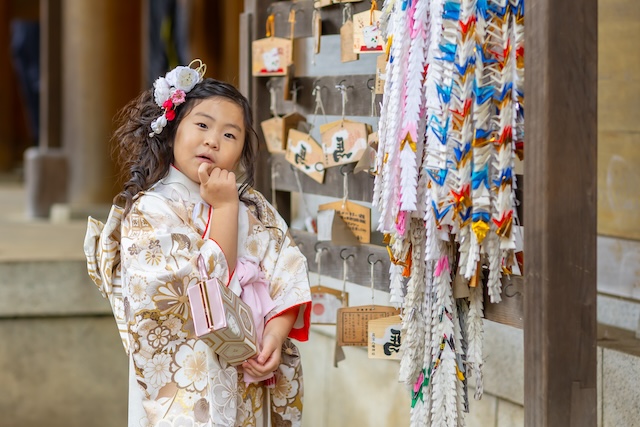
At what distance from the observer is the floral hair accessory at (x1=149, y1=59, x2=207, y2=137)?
9.46ft

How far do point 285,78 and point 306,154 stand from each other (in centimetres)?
33

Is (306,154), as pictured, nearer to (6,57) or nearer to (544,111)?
(544,111)

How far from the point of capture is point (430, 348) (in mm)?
2873

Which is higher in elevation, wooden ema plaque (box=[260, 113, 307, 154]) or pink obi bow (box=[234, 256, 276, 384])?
wooden ema plaque (box=[260, 113, 307, 154])

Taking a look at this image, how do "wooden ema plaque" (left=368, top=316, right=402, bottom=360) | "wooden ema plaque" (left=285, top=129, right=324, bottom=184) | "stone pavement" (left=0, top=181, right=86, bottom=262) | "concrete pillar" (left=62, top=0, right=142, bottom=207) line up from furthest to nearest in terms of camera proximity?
1. "concrete pillar" (left=62, top=0, right=142, bottom=207)
2. "stone pavement" (left=0, top=181, right=86, bottom=262)
3. "wooden ema plaque" (left=285, top=129, right=324, bottom=184)
4. "wooden ema plaque" (left=368, top=316, right=402, bottom=360)

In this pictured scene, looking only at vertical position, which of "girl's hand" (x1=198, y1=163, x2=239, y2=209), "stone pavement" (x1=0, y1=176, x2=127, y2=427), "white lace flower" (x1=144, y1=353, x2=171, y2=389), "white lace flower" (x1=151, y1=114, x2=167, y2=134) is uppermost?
"white lace flower" (x1=151, y1=114, x2=167, y2=134)

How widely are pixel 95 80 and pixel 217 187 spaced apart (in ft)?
16.9

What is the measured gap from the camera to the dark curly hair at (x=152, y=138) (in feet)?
9.53

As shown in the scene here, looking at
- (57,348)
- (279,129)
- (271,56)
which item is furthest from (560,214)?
(57,348)

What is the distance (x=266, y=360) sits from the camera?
2787mm

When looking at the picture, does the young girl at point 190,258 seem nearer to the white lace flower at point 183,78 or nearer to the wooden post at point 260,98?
the white lace flower at point 183,78

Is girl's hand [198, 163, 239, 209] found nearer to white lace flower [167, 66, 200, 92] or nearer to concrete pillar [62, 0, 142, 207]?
white lace flower [167, 66, 200, 92]

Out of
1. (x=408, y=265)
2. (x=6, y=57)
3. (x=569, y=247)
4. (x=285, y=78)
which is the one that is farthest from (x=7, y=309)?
(x=6, y=57)

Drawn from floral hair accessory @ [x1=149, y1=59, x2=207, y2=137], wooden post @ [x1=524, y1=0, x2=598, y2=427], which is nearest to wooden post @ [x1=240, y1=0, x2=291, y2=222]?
floral hair accessory @ [x1=149, y1=59, x2=207, y2=137]
